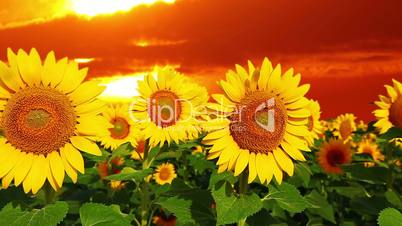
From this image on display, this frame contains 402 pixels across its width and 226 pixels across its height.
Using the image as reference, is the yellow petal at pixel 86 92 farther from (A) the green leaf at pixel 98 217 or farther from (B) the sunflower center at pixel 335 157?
(B) the sunflower center at pixel 335 157

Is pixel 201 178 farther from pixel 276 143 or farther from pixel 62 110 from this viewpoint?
pixel 62 110

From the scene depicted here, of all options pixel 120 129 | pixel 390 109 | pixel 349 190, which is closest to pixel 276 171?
pixel 390 109

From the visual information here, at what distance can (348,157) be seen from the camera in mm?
7930

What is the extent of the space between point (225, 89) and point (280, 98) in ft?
1.33

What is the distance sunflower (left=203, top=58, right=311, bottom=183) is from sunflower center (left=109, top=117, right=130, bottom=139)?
3130 mm

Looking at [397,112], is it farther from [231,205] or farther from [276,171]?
[231,205]

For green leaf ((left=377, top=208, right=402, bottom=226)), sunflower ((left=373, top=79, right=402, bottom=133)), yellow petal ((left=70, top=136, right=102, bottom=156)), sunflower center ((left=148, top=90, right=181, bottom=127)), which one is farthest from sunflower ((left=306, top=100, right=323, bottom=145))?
yellow petal ((left=70, top=136, right=102, bottom=156))

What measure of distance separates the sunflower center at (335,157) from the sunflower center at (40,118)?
5153 millimetres

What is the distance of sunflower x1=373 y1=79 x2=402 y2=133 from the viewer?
5473mm

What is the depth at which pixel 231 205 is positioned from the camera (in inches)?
131

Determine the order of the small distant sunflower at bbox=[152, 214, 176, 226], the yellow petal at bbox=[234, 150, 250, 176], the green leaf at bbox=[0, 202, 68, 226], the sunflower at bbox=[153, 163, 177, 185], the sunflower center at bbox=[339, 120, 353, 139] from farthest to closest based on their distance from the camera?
the sunflower center at bbox=[339, 120, 353, 139] → the sunflower at bbox=[153, 163, 177, 185] → the small distant sunflower at bbox=[152, 214, 176, 226] → the yellow petal at bbox=[234, 150, 250, 176] → the green leaf at bbox=[0, 202, 68, 226]

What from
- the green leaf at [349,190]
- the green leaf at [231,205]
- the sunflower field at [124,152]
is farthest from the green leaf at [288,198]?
the green leaf at [349,190]

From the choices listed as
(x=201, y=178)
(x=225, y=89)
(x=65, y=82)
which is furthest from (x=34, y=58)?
(x=201, y=178)

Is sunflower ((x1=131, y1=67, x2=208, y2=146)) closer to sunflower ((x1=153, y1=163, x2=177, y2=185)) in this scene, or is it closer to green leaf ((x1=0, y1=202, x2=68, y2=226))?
green leaf ((x1=0, y1=202, x2=68, y2=226))
